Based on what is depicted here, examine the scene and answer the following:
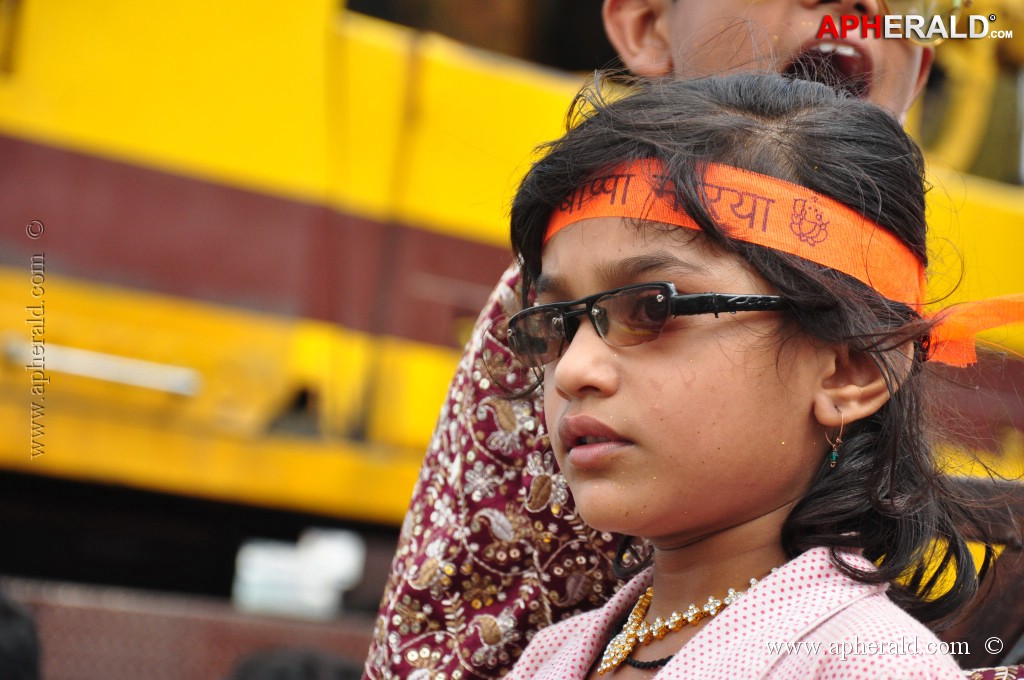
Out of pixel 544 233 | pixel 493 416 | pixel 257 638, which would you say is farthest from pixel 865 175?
pixel 257 638

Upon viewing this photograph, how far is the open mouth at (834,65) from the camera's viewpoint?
1.62 meters

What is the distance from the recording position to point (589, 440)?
1.30 meters

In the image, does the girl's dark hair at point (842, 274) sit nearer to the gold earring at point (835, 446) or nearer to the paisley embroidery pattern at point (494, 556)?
the gold earring at point (835, 446)

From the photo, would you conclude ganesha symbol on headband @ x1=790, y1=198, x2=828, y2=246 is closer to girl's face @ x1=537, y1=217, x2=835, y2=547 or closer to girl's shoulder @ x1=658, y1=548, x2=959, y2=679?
girl's face @ x1=537, y1=217, x2=835, y2=547

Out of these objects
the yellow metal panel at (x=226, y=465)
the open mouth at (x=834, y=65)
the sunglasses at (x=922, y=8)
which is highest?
the sunglasses at (x=922, y=8)

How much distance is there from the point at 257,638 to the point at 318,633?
17 cm

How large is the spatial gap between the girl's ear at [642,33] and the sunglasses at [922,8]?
293 mm

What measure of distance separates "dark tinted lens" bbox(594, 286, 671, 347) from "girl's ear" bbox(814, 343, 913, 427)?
0.19m

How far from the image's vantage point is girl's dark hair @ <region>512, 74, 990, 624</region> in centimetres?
127

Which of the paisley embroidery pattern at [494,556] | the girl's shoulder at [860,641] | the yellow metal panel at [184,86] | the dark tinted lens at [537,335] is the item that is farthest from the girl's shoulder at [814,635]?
the yellow metal panel at [184,86]

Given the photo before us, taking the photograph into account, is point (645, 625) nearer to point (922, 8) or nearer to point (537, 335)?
point (537, 335)

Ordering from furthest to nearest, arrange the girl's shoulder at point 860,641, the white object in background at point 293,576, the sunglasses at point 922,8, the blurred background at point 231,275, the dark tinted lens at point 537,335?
1. the white object in background at point 293,576
2. the blurred background at point 231,275
3. the sunglasses at point 922,8
4. the dark tinted lens at point 537,335
5. the girl's shoulder at point 860,641

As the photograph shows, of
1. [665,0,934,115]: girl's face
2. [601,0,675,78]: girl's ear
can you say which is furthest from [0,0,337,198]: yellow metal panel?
[665,0,934,115]: girl's face

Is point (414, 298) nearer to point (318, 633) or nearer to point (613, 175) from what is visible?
point (318, 633)
